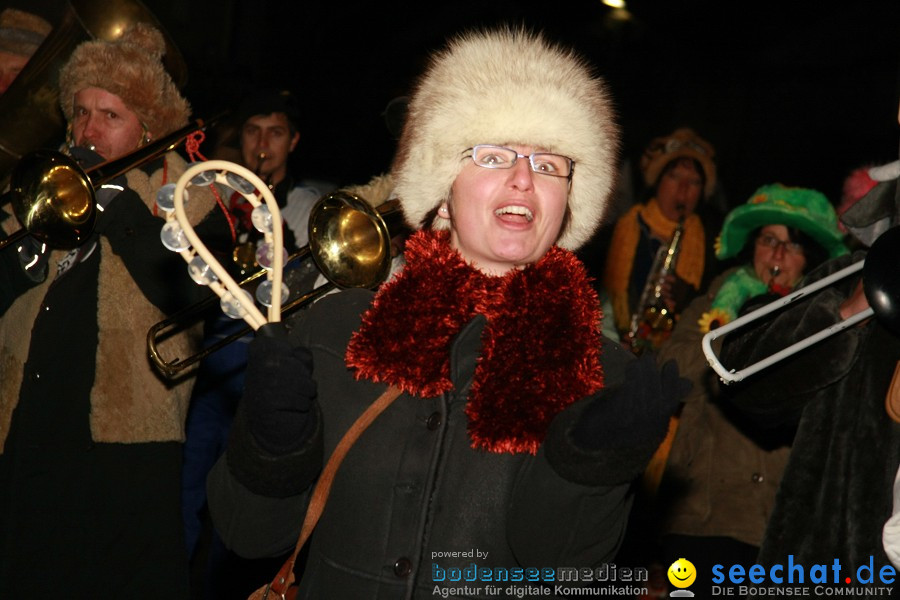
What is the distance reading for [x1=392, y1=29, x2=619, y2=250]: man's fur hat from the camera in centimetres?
319

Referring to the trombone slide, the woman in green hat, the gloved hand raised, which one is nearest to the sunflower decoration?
the woman in green hat

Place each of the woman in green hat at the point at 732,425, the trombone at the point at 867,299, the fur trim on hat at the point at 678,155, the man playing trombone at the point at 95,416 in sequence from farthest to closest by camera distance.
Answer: the fur trim on hat at the point at 678,155
the woman in green hat at the point at 732,425
the man playing trombone at the point at 95,416
the trombone at the point at 867,299

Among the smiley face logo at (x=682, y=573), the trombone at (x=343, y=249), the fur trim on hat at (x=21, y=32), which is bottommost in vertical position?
the smiley face logo at (x=682, y=573)

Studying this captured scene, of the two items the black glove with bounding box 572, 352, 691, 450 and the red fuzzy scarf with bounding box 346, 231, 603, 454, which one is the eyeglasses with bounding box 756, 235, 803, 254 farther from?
the black glove with bounding box 572, 352, 691, 450

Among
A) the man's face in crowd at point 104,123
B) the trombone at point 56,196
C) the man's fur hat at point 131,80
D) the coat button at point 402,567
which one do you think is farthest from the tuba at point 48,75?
the coat button at point 402,567

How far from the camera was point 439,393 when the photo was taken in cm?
297

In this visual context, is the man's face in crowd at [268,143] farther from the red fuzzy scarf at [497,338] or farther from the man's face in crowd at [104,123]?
the red fuzzy scarf at [497,338]

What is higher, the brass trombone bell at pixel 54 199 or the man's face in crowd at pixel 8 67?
the man's face in crowd at pixel 8 67

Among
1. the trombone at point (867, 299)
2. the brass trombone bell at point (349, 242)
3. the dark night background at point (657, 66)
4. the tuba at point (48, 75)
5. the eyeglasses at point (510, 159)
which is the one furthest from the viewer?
the dark night background at point (657, 66)

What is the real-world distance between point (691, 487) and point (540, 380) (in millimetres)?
2920

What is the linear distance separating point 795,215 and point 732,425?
51.0 inches

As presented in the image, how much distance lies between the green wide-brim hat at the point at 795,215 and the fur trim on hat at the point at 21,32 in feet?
12.8

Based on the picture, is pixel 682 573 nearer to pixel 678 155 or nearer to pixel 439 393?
pixel 439 393

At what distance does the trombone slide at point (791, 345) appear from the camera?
3.61 metres
